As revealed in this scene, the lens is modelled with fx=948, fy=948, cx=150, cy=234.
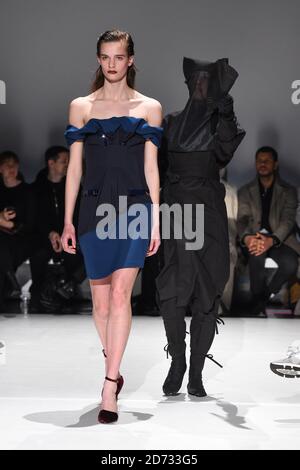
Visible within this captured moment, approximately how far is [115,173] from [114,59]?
0.38 m

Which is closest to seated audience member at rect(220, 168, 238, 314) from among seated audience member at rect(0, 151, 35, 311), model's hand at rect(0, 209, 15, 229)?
seated audience member at rect(0, 151, 35, 311)

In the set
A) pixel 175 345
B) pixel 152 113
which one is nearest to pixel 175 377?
pixel 175 345

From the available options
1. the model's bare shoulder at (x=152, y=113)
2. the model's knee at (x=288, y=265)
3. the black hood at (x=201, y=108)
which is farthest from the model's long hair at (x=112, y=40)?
the model's knee at (x=288, y=265)

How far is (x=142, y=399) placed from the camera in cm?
353

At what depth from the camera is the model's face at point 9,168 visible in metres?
6.70

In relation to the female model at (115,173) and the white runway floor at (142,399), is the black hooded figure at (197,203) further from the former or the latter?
the female model at (115,173)

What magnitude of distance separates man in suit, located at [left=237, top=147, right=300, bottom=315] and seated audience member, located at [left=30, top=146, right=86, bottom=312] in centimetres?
119

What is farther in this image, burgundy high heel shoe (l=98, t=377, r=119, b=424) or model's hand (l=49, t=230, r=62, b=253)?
model's hand (l=49, t=230, r=62, b=253)

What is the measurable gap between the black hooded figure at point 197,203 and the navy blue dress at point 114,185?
1.20ft

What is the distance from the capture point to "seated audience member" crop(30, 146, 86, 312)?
6672 millimetres
